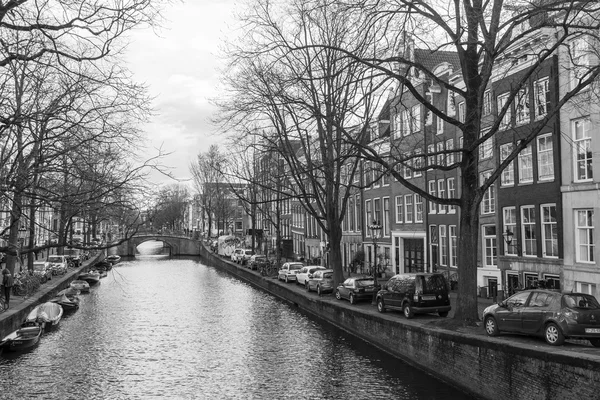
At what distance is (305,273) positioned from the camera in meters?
38.8

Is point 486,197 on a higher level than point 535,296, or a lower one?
higher

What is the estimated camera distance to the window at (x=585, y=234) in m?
22.8

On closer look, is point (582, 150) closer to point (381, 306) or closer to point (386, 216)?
point (381, 306)

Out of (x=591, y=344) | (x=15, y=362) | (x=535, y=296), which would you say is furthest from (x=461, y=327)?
(x=15, y=362)

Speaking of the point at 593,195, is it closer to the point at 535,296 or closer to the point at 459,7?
the point at 535,296

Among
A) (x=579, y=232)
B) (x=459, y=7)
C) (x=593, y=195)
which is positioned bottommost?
(x=579, y=232)

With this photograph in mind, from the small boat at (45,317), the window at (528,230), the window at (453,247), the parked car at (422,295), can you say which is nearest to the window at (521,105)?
the window at (528,230)

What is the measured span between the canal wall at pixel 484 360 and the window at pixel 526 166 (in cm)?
1004

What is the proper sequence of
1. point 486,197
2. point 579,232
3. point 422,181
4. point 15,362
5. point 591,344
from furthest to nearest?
1. point 422,181
2. point 486,197
3. point 579,232
4. point 15,362
5. point 591,344

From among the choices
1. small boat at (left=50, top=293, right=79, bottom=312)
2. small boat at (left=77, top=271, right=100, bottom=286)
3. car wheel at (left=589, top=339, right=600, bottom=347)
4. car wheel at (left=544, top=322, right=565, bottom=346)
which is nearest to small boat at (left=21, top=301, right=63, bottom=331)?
small boat at (left=50, top=293, right=79, bottom=312)

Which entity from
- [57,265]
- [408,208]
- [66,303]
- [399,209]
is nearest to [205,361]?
[66,303]

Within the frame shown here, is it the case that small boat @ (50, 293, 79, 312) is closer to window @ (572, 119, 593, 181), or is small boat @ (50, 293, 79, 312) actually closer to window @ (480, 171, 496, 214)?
window @ (480, 171, 496, 214)

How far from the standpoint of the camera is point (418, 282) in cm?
2144

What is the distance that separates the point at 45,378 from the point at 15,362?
275cm
